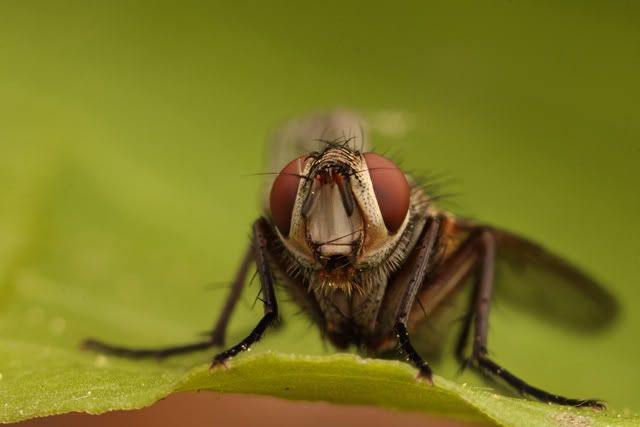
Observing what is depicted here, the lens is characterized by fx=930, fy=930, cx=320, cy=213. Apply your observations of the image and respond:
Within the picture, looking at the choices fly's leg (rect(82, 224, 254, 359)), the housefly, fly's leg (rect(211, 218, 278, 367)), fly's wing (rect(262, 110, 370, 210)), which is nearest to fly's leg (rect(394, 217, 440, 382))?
the housefly

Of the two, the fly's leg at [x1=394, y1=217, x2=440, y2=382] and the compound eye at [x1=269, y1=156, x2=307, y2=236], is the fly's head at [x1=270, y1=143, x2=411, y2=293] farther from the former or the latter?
the fly's leg at [x1=394, y1=217, x2=440, y2=382]

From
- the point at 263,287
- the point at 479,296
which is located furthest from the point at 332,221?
the point at 479,296

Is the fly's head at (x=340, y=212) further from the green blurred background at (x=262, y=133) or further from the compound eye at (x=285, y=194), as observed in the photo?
the green blurred background at (x=262, y=133)

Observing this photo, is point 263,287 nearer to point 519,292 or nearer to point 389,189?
point 389,189

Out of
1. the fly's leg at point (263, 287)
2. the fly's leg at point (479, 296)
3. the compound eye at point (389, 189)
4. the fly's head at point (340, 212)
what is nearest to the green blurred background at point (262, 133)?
the fly's leg at point (479, 296)

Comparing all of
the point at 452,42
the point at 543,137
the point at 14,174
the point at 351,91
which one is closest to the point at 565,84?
the point at 543,137
